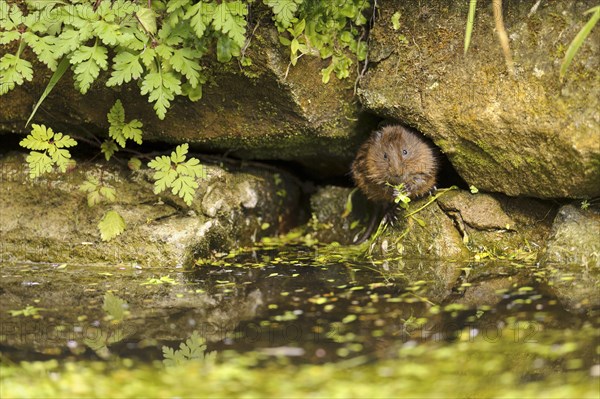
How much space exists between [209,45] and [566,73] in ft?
7.15

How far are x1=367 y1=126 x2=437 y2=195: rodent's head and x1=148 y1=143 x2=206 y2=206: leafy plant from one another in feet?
3.90

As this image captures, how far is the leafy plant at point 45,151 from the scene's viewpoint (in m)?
4.72

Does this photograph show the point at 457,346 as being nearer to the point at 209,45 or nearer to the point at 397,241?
the point at 397,241

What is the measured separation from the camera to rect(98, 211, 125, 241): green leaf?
4.94 metres

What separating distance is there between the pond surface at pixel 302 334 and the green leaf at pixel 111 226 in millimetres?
374

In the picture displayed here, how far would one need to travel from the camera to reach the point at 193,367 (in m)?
3.13

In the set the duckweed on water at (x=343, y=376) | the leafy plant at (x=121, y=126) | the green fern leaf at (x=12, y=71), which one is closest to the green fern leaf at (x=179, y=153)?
the leafy plant at (x=121, y=126)

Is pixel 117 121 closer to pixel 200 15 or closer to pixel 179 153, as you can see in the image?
pixel 179 153

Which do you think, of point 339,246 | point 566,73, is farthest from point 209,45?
point 566,73

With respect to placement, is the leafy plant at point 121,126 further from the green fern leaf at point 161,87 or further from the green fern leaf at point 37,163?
the green fern leaf at point 161,87

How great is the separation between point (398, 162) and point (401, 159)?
3 centimetres

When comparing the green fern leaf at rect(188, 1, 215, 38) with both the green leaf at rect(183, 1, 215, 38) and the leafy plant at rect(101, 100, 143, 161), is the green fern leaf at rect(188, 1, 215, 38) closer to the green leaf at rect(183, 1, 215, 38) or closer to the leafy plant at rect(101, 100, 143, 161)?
the green leaf at rect(183, 1, 215, 38)

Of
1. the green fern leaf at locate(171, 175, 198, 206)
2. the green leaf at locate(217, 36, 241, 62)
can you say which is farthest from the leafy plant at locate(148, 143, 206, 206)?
the green leaf at locate(217, 36, 241, 62)

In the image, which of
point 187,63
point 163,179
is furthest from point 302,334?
point 187,63
